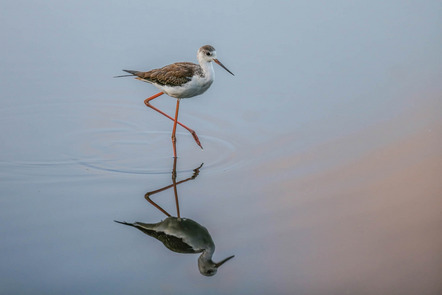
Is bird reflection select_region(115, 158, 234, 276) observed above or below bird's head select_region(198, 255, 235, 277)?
above

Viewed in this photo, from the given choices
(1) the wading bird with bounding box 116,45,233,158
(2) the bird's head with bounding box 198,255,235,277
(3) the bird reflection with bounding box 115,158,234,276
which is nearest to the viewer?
(2) the bird's head with bounding box 198,255,235,277

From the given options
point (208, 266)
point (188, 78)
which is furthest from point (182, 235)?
point (188, 78)

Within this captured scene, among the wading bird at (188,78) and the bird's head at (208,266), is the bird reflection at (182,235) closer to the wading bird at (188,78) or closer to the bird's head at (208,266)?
the bird's head at (208,266)

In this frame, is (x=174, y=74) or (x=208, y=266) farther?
(x=174, y=74)

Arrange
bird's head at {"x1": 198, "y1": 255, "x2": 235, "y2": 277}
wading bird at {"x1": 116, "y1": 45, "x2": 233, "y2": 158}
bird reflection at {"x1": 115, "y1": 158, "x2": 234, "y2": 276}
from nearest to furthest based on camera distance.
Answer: bird's head at {"x1": 198, "y1": 255, "x2": 235, "y2": 277} → bird reflection at {"x1": 115, "y1": 158, "x2": 234, "y2": 276} → wading bird at {"x1": 116, "y1": 45, "x2": 233, "y2": 158}

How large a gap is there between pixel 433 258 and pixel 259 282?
1.30 m

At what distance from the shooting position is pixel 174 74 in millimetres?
6941

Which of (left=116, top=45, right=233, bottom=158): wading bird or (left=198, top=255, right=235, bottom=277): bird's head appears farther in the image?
(left=116, top=45, right=233, bottom=158): wading bird

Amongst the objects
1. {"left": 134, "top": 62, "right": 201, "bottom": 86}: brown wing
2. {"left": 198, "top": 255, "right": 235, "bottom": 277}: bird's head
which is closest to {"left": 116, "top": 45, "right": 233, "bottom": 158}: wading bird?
{"left": 134, "top": 62, "right": 201, "bottom": 86}: brown wing

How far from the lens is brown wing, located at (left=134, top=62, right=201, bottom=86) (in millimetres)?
6855

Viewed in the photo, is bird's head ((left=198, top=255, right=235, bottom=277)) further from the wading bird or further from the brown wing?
the brown wing

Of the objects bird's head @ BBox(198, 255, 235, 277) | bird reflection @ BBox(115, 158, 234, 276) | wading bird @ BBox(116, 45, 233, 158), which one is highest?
wading bird @ BBox(116, 45, 233, 158)

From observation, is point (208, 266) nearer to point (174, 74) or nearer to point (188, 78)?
point (188, 78)

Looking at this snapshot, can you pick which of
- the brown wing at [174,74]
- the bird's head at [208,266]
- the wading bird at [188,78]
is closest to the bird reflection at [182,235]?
the bird's head at [208,266]
